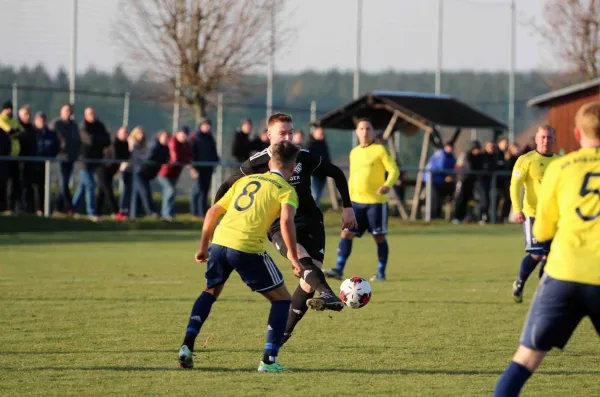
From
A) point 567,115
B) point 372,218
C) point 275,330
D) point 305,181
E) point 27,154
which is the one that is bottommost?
point 275,330

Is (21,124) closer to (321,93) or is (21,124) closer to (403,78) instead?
(321,93)

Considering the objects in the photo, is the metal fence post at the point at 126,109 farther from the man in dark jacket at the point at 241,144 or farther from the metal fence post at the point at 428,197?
the metal fence post at the point at 428,197

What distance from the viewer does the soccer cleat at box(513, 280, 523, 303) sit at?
12312 millimetres

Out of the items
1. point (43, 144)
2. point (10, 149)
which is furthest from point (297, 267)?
point (43, 144)

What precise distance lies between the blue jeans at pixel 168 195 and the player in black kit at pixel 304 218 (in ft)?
49.6

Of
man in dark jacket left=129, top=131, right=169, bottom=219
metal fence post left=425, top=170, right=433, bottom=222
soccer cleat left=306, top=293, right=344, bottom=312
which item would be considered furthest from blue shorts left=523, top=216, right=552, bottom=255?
metal fence post left=425, top=170, right=433, bottom=222

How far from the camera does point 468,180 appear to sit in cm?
2923

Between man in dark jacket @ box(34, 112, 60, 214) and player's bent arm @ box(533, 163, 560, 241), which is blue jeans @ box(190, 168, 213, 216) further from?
player's bent arm @ box(533, 163, 560, 241)

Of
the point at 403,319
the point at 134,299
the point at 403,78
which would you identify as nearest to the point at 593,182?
the point at 403,319

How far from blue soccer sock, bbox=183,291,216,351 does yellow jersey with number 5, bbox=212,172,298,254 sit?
17.8 inches

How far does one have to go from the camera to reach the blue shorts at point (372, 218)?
584 inches

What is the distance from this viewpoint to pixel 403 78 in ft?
130

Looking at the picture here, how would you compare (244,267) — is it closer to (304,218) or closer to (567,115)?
(304,218)

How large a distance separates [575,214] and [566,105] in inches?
1309
